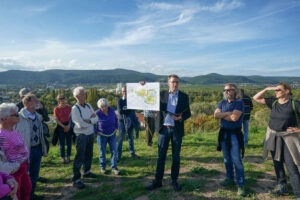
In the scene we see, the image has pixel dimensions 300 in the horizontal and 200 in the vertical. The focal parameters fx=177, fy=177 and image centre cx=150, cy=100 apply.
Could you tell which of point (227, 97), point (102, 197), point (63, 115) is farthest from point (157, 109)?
point (63, 115)

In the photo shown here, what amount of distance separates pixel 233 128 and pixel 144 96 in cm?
240

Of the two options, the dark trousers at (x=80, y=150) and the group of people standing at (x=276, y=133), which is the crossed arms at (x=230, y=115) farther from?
the dark trousers at (x=80, y=150)

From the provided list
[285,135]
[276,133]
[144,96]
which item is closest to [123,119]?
[144,96]

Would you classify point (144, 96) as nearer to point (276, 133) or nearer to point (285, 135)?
point (276, 133)

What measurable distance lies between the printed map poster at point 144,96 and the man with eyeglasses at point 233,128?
1.54 metres

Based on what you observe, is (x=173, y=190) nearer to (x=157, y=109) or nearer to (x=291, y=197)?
(x=157, y=109)

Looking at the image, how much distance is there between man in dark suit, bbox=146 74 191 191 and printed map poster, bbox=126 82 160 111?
25cm

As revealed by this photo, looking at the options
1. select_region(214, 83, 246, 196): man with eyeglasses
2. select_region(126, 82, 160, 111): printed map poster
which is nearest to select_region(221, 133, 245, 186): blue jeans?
select_region(214, 83, 246, 196): man with eyeglasses

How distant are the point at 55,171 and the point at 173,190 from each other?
13.2ft

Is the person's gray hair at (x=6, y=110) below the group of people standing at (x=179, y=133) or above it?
above

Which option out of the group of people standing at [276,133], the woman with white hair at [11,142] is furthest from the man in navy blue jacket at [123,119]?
the woman with white hair at [11,142]

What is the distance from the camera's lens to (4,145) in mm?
2543

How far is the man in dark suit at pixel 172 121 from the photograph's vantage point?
4195mm

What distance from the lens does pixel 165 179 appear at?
4.88m
